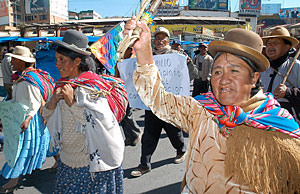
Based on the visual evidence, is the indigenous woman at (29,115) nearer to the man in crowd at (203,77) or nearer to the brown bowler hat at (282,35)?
the brown bowler hat at (282,35)

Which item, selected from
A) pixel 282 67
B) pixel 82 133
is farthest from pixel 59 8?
pixel 82 133

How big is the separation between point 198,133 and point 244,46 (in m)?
0.54

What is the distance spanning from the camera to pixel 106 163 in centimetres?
216

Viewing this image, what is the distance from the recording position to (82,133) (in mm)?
2184

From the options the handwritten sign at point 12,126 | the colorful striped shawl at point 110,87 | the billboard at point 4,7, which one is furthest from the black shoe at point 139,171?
the billboard at point 4,7

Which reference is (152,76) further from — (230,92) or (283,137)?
(283,137)

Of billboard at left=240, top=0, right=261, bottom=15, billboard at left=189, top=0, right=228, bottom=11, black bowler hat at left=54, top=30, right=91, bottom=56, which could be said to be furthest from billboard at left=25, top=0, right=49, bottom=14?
black bowler hat at left=54, top=30, right=91, bottom=56

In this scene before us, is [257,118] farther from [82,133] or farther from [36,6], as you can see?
[36,6]

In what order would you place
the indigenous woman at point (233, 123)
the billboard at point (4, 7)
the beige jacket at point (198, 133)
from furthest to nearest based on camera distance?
1. the billboard at point (4, 7)
2. the beige jacket at point (198, 133)
3. the indigenous woman at point (233, 123)

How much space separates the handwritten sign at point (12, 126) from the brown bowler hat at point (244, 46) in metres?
2.60

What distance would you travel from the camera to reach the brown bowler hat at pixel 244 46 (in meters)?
1.33

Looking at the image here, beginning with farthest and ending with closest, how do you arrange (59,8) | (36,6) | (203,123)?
(59,8) → (36,6) → (203,123)

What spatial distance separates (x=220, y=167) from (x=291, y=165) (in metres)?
0.34

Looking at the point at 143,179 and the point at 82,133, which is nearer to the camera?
the point at 82,133
